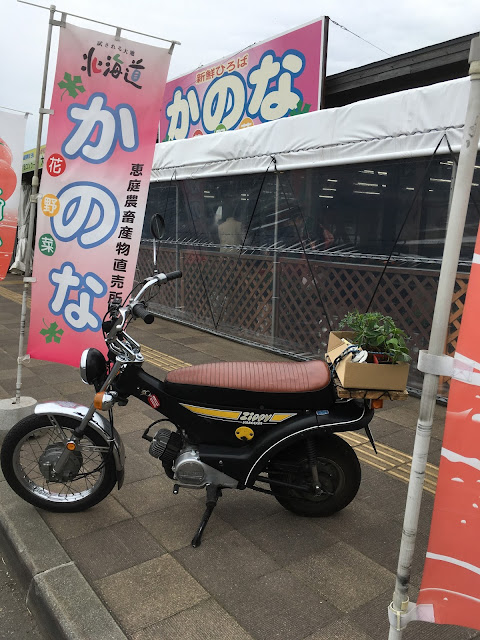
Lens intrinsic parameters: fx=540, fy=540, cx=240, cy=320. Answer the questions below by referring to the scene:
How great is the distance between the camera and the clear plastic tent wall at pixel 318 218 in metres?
5.38

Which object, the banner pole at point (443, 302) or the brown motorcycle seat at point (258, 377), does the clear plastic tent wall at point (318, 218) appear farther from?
the banner pole at point (443, 302)

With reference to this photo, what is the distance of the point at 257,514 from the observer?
3.38m

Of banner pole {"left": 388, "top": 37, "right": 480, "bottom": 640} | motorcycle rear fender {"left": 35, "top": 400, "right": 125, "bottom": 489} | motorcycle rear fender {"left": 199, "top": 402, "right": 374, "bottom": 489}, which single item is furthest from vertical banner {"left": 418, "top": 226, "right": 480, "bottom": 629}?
motorcycle rear fender {"left": 35, "top": 400, "right": 125, "bottom": 489}

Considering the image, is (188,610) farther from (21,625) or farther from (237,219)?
(237,219)

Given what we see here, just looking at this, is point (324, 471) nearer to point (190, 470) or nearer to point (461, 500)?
point (190, 470)

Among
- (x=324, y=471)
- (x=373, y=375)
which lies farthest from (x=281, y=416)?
(x=373, y=375)

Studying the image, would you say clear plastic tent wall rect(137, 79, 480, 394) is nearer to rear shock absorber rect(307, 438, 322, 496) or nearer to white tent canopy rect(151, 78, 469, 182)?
white tent canopy rect(151, 78, 469, 182)

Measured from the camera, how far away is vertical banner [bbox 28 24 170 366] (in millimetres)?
3812

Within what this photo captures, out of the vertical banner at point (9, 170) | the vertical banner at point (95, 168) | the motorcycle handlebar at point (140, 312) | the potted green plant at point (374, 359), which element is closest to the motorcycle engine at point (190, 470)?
the motorcycle handlebar at point (140, 312)

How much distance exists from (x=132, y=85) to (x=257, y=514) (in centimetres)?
304


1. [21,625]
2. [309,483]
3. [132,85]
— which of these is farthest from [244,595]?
[132,85]

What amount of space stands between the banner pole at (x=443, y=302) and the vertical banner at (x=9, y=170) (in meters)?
8.12

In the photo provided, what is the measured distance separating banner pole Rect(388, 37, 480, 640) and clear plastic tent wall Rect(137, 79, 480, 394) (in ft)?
12.0

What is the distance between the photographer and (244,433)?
122 inches
